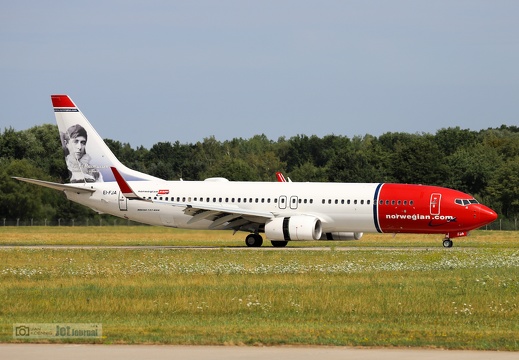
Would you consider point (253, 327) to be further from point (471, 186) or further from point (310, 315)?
point (471, 186)

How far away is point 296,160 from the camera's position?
14512 centimetres

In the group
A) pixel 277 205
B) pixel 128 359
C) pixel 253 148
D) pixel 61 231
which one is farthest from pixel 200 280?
pixel 253 148

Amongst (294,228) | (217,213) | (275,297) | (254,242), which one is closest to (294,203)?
(294,228)

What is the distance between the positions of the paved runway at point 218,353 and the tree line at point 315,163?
67.1 m

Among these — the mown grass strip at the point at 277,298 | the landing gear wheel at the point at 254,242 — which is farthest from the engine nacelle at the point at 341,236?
the mown grass strip at the point at 277,298

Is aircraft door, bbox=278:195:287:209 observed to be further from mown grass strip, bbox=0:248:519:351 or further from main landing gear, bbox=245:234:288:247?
→ mown grass strip, bbox=0:248:519:351

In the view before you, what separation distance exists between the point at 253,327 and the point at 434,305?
212 inches

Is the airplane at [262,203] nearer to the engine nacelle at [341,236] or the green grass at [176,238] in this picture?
the engine nacelle at [341,236]

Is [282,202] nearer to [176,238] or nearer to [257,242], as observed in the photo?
[257,242]

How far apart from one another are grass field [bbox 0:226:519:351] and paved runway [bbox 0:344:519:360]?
0.59m

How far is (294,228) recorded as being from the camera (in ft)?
149

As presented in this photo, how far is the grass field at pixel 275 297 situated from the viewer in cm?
1800

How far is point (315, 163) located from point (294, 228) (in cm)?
9690

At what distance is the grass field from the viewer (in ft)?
59.1
